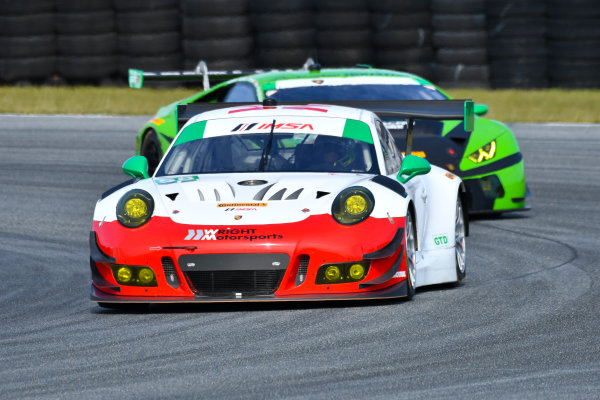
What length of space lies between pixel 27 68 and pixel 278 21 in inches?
149

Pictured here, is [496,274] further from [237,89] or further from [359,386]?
[237,89]

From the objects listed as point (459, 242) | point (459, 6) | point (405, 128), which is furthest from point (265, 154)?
point (459, 6)

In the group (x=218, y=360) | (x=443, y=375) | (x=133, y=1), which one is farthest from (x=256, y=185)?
(x=133, y=1)

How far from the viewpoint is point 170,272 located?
625 centimetres

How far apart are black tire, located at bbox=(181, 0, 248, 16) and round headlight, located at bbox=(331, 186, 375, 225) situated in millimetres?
12691

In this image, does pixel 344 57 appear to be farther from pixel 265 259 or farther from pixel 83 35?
pixel 265 259

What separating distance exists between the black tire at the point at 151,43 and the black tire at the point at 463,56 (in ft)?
13.3

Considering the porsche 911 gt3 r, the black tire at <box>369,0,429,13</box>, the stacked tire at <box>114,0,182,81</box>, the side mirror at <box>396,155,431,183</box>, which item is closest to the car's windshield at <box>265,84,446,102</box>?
the porsche 911 gt3 r

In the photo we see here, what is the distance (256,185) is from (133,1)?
521 inches

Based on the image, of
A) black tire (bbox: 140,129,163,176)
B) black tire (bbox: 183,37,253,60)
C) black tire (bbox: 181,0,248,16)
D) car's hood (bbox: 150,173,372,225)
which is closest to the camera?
car's hood (bbox: 150,173,372,225)

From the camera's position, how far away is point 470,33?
1984 cm

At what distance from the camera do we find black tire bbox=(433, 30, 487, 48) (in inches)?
781

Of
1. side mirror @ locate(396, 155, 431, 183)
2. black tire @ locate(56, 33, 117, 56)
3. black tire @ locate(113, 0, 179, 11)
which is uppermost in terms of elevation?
black tire @ locate(113, 0, 179, 11)

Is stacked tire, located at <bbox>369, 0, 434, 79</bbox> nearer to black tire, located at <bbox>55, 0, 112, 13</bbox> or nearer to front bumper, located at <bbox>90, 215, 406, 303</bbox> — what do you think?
black tire, located at <bbox>55, 0, 112, 13</bbox>
